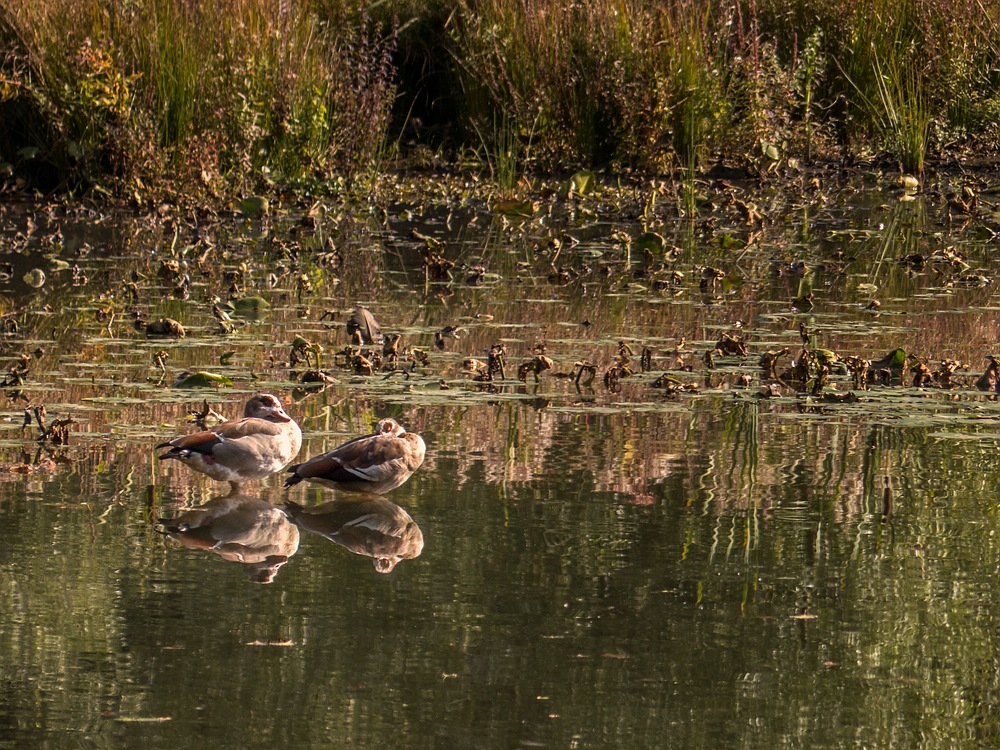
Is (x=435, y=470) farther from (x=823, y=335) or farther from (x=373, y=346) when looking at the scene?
(x=823, y=335)

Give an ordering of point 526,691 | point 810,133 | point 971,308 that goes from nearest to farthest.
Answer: point 526,691, point 971,308, point 810,133

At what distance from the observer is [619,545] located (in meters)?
5.88

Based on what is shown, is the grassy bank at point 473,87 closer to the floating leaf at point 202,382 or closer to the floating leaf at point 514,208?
the floating leaf at point 514,208

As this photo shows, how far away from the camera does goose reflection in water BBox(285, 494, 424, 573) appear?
585 cm

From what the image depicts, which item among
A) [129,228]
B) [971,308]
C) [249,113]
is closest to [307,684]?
[971,308]

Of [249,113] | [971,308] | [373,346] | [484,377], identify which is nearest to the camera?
[484,377]

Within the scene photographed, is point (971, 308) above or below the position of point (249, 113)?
below

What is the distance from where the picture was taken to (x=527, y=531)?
6.05m

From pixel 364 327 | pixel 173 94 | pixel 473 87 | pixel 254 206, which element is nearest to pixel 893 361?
pixel 364 327

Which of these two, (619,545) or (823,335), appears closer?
(619,545)

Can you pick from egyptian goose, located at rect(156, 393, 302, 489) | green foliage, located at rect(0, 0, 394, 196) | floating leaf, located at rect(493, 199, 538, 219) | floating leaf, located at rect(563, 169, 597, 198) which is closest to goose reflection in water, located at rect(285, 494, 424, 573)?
egyptian goose, located at rect(156, 393, 302, 489)

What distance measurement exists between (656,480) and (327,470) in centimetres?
125

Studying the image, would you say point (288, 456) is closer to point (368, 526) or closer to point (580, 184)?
point (368, 526)

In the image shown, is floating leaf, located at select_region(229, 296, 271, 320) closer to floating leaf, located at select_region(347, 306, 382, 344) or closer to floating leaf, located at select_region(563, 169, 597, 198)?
floating leaf, located at select_region(347, 306, 382, 344)
